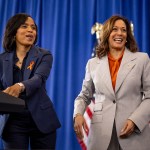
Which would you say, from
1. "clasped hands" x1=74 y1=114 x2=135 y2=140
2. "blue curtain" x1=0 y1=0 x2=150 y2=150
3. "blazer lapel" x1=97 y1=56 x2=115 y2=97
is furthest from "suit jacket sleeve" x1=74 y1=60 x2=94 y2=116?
"blue curtain" x1=0 y1=0 x2=150 y2=150

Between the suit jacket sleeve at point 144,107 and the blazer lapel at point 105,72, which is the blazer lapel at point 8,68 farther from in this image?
the suit jacket sleeve at point 144,107

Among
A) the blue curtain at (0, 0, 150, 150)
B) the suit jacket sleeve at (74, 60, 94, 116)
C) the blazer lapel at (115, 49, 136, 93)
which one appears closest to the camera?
the blazer lapel at (115, 49, 136, 93)

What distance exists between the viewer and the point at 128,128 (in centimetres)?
154

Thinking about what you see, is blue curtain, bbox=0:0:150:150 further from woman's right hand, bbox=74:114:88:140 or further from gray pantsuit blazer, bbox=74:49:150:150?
woman's right hand, bbox=74:114:88:140

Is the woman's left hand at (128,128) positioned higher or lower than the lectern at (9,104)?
lower

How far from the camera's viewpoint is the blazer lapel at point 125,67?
1.68 meters

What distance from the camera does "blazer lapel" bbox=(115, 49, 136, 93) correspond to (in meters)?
1.68

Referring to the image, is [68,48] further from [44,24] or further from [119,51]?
[119,51]

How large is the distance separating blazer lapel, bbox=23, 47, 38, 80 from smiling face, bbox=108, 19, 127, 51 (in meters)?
0.47

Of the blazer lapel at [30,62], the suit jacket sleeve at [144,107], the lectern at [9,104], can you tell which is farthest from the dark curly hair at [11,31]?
the lectern at [9,104]

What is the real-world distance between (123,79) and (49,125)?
0.49 meters

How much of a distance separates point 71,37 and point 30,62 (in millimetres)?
1774

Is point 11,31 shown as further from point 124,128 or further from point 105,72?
point 124,128

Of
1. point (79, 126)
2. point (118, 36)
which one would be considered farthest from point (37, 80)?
point (118, 36)
